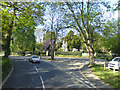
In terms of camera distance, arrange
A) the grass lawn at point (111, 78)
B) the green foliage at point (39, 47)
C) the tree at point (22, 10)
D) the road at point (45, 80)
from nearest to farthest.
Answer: the road at point (45, 80) → the grass lawn at point (111, 78) → the tree at point (22, 10) → the green foliage at point (39, 47)

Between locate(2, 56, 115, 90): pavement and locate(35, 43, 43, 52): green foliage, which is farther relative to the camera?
locate(35, 43, 43, 52): green foliage

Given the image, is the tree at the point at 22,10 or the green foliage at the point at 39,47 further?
the green foliage at the point at 39,47

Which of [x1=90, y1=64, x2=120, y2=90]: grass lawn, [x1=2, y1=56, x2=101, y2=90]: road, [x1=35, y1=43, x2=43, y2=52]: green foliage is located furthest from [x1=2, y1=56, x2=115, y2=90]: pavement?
[x1=35, y1=43, x2=43, y2=52]: green foliage

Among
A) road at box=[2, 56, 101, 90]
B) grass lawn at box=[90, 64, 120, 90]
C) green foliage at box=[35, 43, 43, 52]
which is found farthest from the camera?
green foliage at box=[35, 43, 43, 52]

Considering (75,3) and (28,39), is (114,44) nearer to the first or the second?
(75,3)

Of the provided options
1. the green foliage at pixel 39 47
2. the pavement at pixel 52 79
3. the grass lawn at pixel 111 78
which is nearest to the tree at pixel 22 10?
the pavement at pixel 52 79

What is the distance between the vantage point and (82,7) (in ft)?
65.3

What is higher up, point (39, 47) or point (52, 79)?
point (39, 47)

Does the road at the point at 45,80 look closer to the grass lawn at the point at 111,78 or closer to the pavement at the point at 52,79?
the pavement at the point at 52,79

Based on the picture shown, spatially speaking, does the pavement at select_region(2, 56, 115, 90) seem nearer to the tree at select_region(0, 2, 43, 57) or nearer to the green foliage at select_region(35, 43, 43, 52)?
the tree at select_region(0, 2, 43, 57)

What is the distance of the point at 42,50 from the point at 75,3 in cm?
4654

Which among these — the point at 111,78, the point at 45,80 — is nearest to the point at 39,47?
the point at 45,80

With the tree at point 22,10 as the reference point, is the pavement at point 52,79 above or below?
below

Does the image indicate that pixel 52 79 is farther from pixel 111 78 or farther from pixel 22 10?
pixel 22 10
